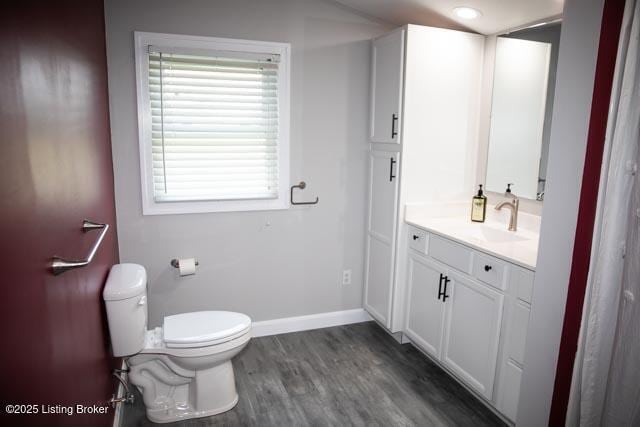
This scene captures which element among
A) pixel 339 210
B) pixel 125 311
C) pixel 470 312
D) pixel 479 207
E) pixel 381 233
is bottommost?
pixel 470 312

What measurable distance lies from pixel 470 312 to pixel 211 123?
189 cm

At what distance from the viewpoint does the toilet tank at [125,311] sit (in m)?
1.89

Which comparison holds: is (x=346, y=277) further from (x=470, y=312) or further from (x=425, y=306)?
(x=470, y=312)

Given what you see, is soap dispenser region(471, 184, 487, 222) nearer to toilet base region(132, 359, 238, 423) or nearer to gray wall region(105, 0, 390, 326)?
gray wall region(105, 0, 390, 326)

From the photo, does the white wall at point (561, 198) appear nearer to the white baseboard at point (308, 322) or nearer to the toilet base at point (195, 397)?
the toilet base at point (195, 397)

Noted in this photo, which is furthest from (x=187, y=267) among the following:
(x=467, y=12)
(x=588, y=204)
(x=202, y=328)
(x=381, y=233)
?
(x=467, y=12)

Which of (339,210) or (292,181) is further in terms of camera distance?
(339,210)

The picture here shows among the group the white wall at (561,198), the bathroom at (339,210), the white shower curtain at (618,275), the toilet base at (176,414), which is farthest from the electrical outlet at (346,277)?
the white shower curtain at (618,275)

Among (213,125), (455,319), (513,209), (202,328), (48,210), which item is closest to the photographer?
(48,210)

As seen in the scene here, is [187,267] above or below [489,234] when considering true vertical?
below

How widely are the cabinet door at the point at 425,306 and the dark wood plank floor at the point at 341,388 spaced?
18 cm

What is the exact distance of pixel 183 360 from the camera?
84.5 inches

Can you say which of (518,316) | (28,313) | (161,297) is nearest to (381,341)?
(518,316)

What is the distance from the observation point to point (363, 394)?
243 centimetres
